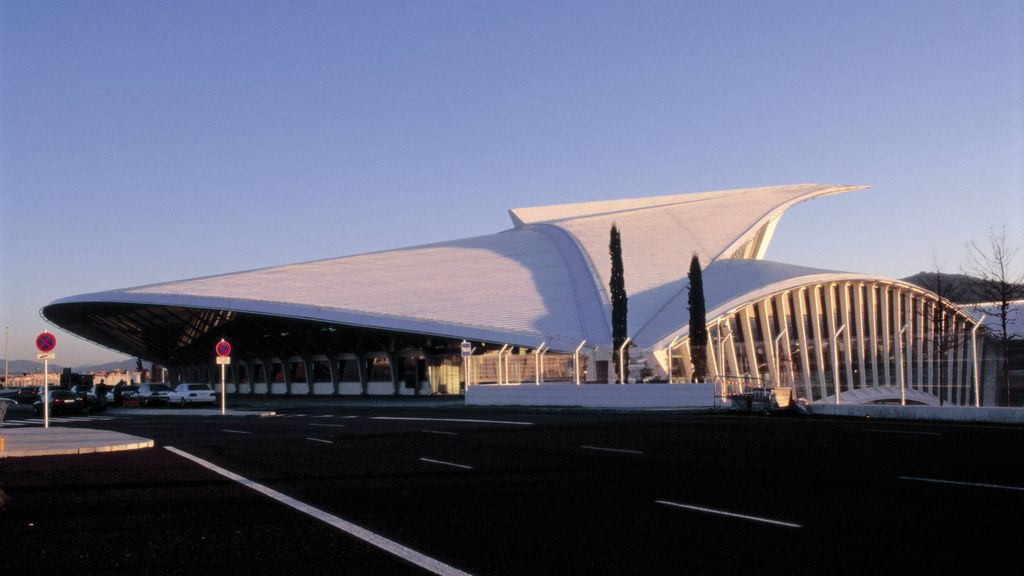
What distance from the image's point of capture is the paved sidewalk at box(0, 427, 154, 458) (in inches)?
738

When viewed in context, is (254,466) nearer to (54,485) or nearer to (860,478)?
(54,485)

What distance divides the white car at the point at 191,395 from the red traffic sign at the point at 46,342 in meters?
23.2

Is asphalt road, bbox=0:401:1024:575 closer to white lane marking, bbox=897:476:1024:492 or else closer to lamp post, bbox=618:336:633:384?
white lane marking, bbox=897:476:1024:492

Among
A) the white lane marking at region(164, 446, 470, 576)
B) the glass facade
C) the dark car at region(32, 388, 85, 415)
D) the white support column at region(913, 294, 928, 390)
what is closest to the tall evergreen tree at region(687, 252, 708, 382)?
the glass facade

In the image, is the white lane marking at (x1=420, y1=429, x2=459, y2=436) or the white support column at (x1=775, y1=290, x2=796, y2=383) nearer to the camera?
the white lane marking at (x1=420, y1=429, x2=459, y2=436)

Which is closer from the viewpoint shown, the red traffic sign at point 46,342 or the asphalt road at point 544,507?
the asphalt road at point 544,507

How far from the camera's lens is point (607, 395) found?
35.2 meters

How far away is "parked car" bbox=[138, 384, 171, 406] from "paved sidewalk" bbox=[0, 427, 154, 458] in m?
28.6

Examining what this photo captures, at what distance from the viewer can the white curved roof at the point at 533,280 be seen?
1834 inches

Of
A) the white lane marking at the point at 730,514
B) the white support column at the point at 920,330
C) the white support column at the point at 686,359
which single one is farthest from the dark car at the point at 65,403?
the white lane marking at the point at 730,514

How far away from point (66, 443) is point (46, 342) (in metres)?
8.53

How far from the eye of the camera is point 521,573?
672 cm

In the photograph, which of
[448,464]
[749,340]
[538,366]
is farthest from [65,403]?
[448,464]

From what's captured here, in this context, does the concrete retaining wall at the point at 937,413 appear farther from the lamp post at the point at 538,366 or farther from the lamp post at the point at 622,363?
the lamp post at the point at 538,366
